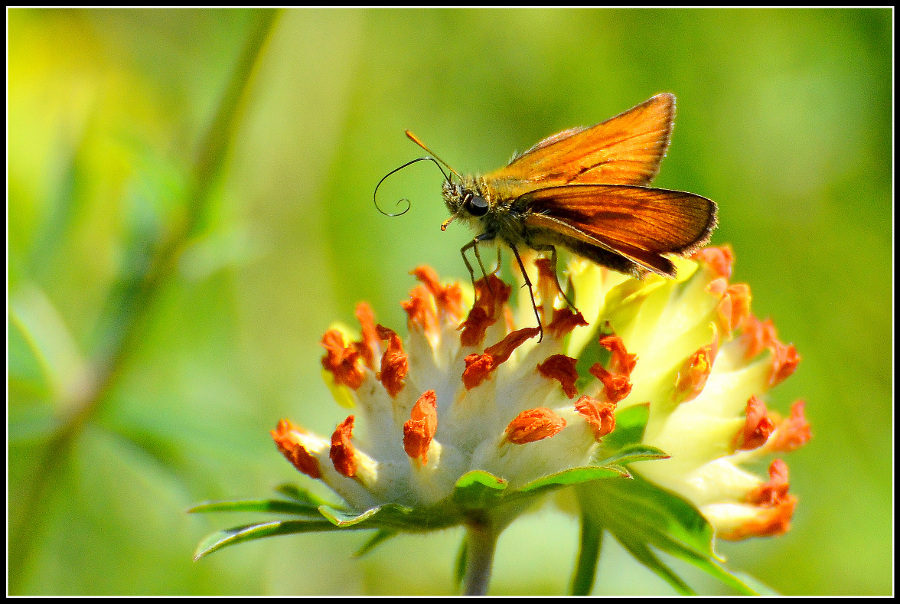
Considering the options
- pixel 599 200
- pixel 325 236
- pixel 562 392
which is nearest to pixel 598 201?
pixel 599 200

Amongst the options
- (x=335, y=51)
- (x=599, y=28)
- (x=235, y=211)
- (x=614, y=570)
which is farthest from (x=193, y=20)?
(x=614, y=570)

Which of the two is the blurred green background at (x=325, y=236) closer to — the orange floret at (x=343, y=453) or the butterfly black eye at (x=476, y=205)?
the butterfly black eye at (x=476, y=205)

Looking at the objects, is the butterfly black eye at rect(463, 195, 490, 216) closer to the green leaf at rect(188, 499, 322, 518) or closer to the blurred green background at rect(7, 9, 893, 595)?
the green leaf at rect(188, 499, 322, 518)

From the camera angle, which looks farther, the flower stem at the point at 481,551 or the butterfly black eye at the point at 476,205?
the butterfly black eye at the point at 476,205

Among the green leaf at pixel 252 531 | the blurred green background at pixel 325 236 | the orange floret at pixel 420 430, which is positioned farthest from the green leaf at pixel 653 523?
the blurred green background at pixel 325 236

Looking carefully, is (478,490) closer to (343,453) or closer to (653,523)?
(343,453)
